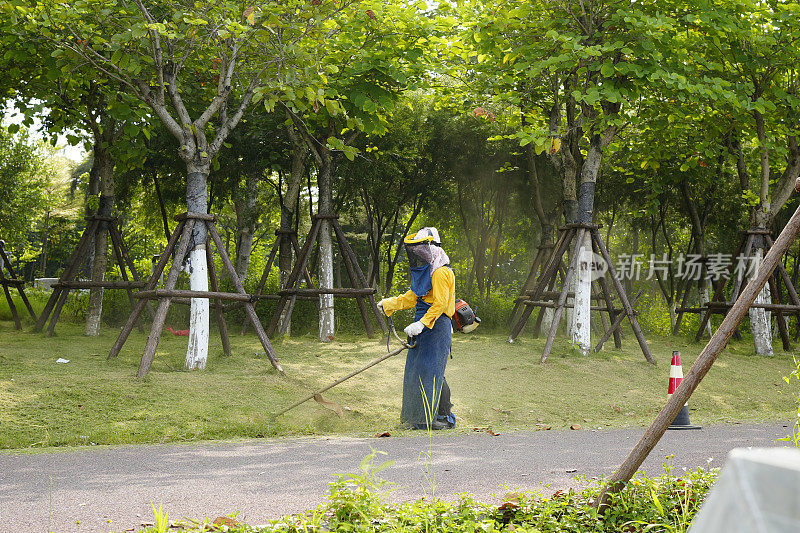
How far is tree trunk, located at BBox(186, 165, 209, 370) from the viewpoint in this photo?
376 inches

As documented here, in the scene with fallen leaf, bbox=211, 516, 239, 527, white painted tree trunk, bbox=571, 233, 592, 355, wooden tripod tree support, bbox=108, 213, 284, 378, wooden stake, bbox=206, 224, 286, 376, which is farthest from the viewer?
white painted tree trunk, bbox=571, 233, 592, 355

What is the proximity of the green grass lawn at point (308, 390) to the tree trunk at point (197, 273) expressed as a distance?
278mm

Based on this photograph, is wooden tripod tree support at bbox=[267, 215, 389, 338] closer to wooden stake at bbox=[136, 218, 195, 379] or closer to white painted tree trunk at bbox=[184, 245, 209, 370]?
white painted tree trunk at bbox=[184, 245, 209, 370]

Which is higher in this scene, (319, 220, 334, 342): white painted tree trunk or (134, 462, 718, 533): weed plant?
(319, 220, 334, 342): white painted tree trunk

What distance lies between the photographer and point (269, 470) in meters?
5.10

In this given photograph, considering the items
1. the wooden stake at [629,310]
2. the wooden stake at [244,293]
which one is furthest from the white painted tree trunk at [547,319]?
the wooden stake at [244,293]

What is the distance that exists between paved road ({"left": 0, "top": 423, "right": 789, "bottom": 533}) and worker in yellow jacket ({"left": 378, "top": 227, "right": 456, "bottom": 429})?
1.69 ft

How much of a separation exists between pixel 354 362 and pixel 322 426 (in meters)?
3.26

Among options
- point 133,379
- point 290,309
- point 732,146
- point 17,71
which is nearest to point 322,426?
point 133,379

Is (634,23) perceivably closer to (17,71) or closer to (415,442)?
(415,442)

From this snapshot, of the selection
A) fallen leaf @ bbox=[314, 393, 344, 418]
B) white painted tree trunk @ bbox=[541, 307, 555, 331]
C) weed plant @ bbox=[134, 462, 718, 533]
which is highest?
white painted tree trunk @ bbox=[541, 307, 555, 331]

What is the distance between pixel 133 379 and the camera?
826 centimetres

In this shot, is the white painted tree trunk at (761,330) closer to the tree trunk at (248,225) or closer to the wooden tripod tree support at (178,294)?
the wooden tripod tree support at (178,294)

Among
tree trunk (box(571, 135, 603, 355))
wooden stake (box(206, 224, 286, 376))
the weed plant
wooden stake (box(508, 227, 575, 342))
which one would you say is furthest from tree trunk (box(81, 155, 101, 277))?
the weed plant
